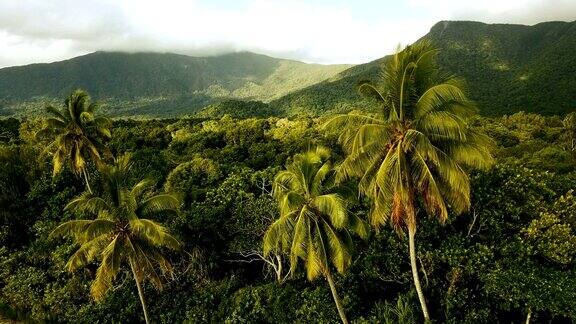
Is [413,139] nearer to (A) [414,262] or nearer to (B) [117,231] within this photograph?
(A) [414,262]

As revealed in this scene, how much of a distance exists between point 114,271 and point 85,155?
14.6m

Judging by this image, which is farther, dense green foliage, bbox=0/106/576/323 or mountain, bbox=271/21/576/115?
mountain, bbox=271/21/576/115

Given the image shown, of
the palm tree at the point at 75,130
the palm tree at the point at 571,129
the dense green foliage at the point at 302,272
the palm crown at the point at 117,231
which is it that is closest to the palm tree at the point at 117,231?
the palm crown at the point at 117,231

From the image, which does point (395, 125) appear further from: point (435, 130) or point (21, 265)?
point (21, 265)

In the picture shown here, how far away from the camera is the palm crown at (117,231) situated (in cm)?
1730

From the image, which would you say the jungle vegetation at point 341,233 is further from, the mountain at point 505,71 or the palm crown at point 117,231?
the mountain at point 505,71

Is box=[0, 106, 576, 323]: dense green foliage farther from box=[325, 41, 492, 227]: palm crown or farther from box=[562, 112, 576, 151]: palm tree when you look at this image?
box=[562, 112, 576, 151]: palm tree

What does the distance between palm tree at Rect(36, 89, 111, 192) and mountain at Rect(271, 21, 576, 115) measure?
80.5 meters

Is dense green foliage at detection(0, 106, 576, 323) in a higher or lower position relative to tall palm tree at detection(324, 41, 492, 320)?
lower

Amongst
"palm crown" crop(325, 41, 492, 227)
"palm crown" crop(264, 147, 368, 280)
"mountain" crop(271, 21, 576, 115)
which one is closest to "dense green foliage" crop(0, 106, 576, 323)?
"palm crown" crop(264, 147, 368, 280)

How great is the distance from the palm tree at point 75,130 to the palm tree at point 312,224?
18.2 m

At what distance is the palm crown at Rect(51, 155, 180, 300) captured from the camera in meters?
17.3

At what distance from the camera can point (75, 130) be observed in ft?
93.2

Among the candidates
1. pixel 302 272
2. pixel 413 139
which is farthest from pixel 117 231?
pixel 413 139
